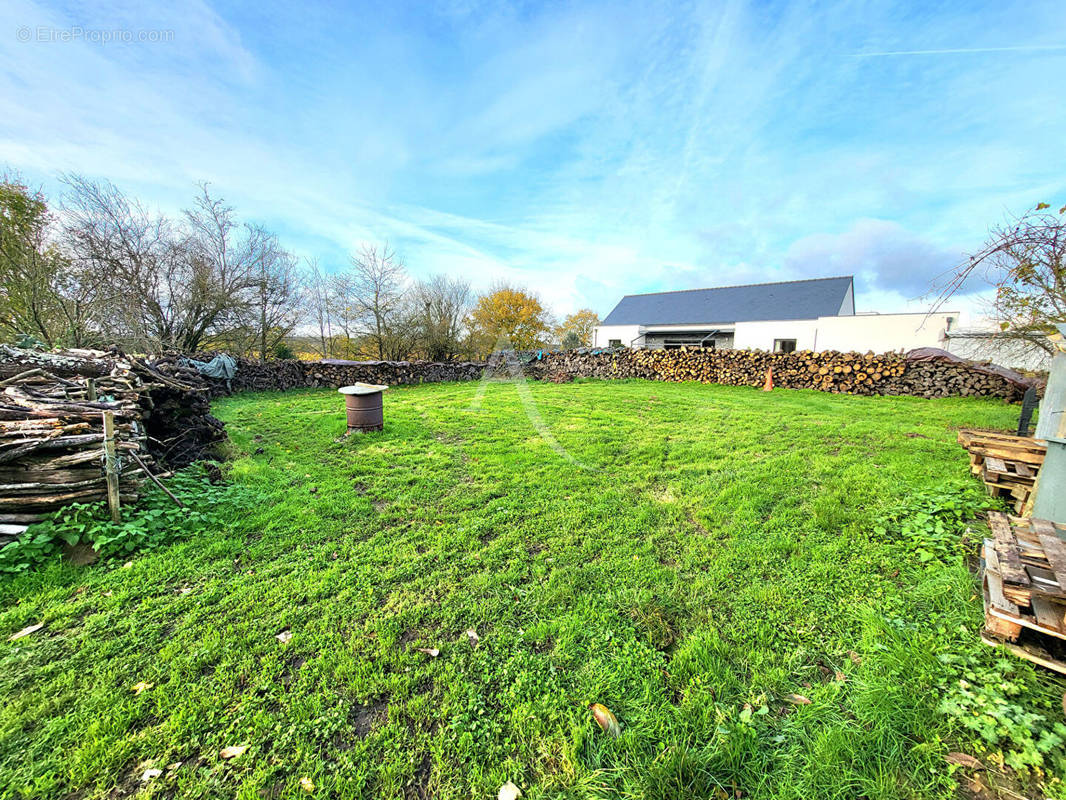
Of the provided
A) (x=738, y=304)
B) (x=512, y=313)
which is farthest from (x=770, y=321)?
(x=512, y=313)

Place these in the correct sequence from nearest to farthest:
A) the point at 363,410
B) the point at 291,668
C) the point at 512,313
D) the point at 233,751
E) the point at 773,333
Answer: the point at 233,751 < the point at 291,668 < the point at 363,410 < the point at 773,333 < the point at 512,313

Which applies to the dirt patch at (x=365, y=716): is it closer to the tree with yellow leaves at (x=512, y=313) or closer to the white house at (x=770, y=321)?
the white house at (x=770, y=321)

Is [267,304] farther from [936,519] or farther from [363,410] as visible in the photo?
[936,519]

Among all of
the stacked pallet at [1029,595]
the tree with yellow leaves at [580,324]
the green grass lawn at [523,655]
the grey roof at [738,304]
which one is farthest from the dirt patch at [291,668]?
the tree with yellow leaves at [580,324]

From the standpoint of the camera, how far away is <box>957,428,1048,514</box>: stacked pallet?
10.2 ft

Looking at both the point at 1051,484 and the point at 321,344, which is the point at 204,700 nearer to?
the point at 1051,484

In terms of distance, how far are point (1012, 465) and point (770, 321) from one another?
20659mm

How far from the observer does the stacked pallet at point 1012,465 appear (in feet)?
10.2

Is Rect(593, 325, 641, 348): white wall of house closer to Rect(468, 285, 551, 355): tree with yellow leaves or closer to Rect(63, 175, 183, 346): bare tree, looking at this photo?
Rect(468, 285, 551, 355): tree with yellow leaves

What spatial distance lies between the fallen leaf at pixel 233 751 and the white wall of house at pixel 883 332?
2338 cm

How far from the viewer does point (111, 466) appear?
295 centimetres

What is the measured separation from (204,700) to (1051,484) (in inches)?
203

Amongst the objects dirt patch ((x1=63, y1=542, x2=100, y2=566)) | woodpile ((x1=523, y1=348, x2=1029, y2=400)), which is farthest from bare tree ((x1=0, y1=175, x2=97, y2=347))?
woodpile ((x1=523, y1=348, x2=1029, y2=400))

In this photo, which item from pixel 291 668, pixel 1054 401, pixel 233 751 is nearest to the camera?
pixel 233 751
